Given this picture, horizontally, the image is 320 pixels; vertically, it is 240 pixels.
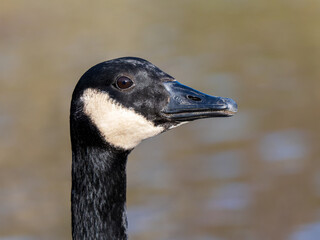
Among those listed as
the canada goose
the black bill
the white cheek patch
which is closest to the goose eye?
the canada goose

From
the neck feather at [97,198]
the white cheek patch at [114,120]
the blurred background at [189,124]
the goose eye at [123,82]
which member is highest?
the blurred background at [189,124]

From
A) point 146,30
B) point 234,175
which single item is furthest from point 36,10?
point 234,175

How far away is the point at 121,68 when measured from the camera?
527 cm

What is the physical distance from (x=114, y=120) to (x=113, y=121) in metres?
0.02

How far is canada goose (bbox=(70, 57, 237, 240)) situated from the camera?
5168mm

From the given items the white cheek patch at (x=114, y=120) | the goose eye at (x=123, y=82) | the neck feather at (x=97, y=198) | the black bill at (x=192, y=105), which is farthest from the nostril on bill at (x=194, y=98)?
the neck feather at (x=97, y=198)

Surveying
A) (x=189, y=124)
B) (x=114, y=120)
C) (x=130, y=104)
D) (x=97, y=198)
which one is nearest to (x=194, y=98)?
(x=130, y=104)

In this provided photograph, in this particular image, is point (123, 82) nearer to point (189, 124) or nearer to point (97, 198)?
point (97, 198)

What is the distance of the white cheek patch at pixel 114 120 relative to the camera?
16.9 feet

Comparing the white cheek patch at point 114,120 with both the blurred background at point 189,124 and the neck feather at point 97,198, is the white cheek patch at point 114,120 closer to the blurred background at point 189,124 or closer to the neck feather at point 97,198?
Answer: the neck feather at point 97,198

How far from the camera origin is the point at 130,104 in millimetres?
5281

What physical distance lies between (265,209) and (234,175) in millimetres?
947

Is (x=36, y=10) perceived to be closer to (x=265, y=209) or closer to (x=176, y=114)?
(x=265, y=209)

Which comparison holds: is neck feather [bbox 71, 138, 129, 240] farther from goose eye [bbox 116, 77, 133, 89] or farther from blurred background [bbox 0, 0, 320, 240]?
blurred background [bbox 0, 0, 320, 240]
